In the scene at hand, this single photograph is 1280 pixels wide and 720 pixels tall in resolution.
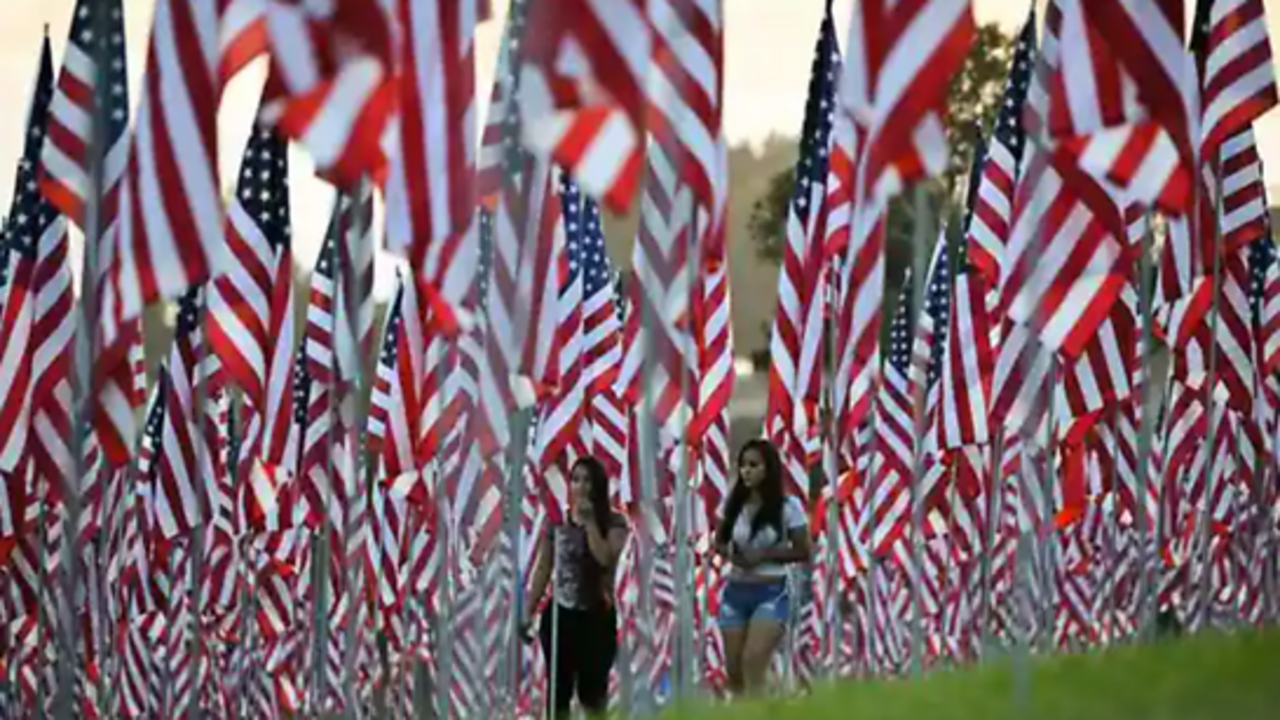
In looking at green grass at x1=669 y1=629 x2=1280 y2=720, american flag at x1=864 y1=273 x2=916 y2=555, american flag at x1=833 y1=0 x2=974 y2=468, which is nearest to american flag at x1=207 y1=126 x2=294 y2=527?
american flag at x1=833 y1=0 x2=974 y2=468

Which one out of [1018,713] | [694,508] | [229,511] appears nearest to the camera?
[1018,713]

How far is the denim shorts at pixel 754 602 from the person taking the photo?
2067 cm

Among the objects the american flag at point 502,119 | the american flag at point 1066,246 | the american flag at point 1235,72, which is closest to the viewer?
the american flag at point 1066,246

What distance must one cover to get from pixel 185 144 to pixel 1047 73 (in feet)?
16.8

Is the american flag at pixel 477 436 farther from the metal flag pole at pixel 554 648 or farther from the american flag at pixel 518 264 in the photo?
the metal flag pole at pixel 554 648

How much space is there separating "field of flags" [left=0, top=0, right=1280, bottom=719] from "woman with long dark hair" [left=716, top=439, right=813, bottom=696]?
13.5 inches

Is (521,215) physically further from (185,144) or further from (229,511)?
(229,511)

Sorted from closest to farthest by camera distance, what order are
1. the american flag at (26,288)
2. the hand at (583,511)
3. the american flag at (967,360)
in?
the hand at (583,511), the american flag at (26,288), the american flag at (967,360)

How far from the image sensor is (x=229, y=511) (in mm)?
39312

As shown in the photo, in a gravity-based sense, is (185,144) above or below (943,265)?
below

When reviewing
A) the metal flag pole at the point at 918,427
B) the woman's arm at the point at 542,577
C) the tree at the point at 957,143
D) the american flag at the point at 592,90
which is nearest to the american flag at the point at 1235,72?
the metal flag pole at the point at 918,427

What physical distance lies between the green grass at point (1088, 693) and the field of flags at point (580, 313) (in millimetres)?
527

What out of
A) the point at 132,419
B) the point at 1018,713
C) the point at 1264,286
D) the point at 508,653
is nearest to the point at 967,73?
the point at 1264,286

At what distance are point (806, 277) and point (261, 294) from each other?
5332 mm
